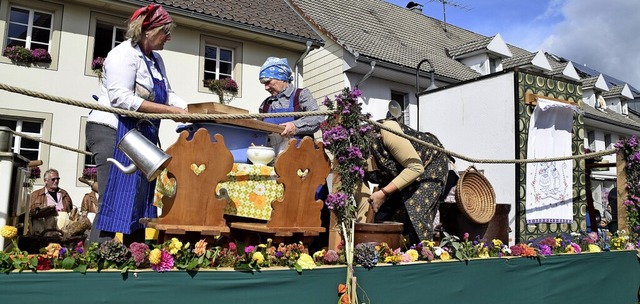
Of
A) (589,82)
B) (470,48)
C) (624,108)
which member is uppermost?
(589,82)

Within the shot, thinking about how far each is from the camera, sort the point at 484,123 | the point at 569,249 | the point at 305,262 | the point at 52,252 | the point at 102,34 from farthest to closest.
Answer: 1. the point at 102,34
2. the point at 484,123
3. the point at 569,249
4. the point at 305,262
5. the point at 52,252

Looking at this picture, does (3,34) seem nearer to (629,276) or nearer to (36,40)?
(36,40)

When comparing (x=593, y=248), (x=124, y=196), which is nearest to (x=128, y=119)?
(x=124, y=196)

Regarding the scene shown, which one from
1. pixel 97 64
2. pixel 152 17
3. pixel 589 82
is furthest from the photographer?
pixel 589 82

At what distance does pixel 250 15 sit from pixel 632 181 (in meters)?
8.81

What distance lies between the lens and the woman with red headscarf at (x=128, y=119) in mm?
2275

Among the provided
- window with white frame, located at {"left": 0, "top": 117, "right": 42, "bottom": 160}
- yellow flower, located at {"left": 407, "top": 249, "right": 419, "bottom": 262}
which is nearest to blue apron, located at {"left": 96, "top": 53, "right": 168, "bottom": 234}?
yellow flower, located at {"left": 407, "top": 249, "right": 419, "bottom": 262}

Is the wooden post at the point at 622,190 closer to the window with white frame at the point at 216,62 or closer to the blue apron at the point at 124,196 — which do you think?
the blue apron at the point at 124,196

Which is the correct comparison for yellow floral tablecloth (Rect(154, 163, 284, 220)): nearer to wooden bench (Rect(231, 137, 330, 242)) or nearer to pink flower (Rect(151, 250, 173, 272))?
wooden bench (Rect(231, 137, 330, 242))

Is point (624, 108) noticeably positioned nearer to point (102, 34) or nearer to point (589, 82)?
point (589, 82)

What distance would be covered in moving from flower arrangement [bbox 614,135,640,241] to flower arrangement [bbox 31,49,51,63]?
895 centimetres

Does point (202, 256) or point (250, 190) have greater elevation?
point (250, 190)

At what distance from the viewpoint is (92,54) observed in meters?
9.46

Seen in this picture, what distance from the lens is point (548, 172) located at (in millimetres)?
4617
